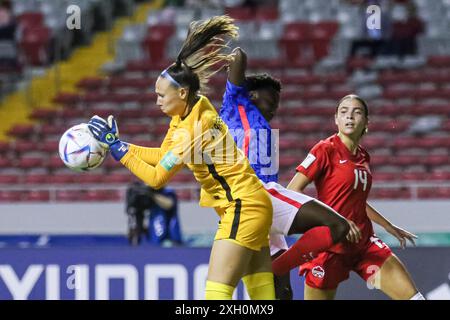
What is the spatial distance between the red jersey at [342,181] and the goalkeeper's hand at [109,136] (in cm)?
122

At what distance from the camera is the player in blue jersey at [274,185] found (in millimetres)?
6199

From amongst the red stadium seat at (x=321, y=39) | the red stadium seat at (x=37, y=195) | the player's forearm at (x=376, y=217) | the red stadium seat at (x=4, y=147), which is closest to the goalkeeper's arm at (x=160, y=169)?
the player's forearm at (x=376, y=217)

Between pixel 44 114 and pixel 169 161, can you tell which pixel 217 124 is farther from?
pixel 44 114

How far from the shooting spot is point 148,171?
18.6 ft

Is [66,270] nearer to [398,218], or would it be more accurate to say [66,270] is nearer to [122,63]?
[398,218]

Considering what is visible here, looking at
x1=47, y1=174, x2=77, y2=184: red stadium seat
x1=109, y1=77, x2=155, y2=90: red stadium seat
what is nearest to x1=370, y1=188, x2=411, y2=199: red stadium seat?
x1=47, y1=174, x2=77, y2=184: red stadium seat

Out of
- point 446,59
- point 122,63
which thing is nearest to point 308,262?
point 446,59

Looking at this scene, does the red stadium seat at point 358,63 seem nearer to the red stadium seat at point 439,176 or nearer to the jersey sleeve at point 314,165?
the red stadium seat at point 439,176

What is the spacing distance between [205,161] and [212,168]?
49 millimetres

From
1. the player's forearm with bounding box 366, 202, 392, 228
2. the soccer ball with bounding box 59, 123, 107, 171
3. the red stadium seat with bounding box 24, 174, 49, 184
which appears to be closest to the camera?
the soccer ball with bounding box 59, 123, 107, 171

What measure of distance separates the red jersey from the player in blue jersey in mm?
189

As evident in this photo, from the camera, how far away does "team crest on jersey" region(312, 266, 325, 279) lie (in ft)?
21.5

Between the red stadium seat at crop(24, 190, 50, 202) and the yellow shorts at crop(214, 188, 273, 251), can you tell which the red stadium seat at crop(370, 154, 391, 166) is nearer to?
the red stadium seat at crop(24, 190, 50, 202)
